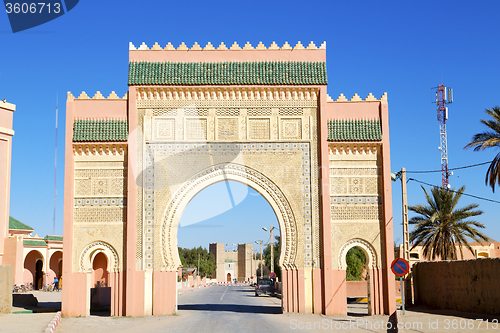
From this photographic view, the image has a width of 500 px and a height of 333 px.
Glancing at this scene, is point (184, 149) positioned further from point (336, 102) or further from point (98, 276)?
point (98, 276)

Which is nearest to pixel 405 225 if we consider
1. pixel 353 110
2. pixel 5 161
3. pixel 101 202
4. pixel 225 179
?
pixel 353 110

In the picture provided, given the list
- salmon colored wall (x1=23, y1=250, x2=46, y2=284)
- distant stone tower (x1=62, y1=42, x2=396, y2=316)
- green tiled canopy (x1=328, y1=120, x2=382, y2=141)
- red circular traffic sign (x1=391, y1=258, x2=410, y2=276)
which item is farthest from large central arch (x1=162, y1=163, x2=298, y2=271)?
salmon colored wall (x1=23, y1=250, x2=46, y2=284)

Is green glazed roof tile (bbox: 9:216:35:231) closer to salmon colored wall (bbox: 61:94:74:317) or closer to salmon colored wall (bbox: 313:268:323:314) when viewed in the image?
salmon colored wall (bbox: 61:94:74:317)

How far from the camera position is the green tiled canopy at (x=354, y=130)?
53.2 ft

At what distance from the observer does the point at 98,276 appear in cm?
3123

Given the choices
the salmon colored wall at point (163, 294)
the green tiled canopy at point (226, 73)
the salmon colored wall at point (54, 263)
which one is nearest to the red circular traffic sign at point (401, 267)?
the green tiled canopy at point (226, 73)

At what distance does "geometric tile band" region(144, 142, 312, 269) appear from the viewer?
1584cm

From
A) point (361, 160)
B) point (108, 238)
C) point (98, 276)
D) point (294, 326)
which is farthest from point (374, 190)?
point (98, 276)

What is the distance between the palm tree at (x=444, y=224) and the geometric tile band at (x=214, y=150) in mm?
10305

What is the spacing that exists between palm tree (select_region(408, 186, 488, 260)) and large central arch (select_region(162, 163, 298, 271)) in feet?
35.0

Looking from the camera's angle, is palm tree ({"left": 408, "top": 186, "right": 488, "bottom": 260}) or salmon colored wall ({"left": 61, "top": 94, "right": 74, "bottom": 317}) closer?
salmon colored wall ({"left": 61, "top": 94, "right": 74, "bottom": 317})

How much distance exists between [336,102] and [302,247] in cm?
471

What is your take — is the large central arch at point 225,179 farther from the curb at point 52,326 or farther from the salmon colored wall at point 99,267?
the salmon colored wall at point 99,267

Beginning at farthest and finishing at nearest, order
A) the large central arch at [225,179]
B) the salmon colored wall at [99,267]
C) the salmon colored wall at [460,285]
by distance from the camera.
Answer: the salmon colored wall at [99,267] → the large central arch at [225,179] → the salmon colored wall at [460,285]
